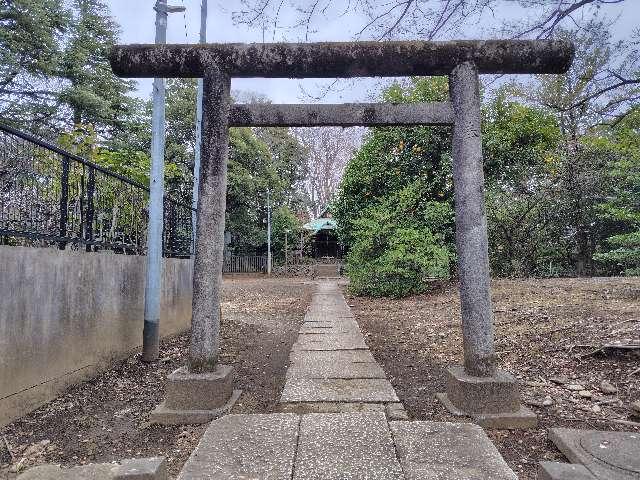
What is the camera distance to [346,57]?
357 centimetres

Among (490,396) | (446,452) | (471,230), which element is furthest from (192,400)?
(471,230)

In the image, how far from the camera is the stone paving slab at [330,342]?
5.50 metres

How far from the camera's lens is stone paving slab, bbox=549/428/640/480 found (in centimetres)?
225

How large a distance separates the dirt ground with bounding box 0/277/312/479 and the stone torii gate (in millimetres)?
333

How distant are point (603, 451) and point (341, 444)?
1.54 m

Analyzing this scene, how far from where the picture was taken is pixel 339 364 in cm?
461

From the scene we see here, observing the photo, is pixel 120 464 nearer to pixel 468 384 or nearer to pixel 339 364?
pixel 468 384

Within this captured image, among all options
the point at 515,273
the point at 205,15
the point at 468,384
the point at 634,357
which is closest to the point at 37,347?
the point at 468,384

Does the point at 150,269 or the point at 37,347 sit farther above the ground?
the point at 150,269

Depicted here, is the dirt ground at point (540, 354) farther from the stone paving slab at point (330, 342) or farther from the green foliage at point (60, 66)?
the green foliage at point (60, 66)

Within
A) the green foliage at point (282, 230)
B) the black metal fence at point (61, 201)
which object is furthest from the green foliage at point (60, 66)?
the black metal fence at point (61, 201)

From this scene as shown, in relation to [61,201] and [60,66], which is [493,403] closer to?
[61,201]

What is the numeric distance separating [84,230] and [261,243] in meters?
23.7

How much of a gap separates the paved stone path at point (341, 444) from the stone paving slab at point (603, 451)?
0.46 meters
